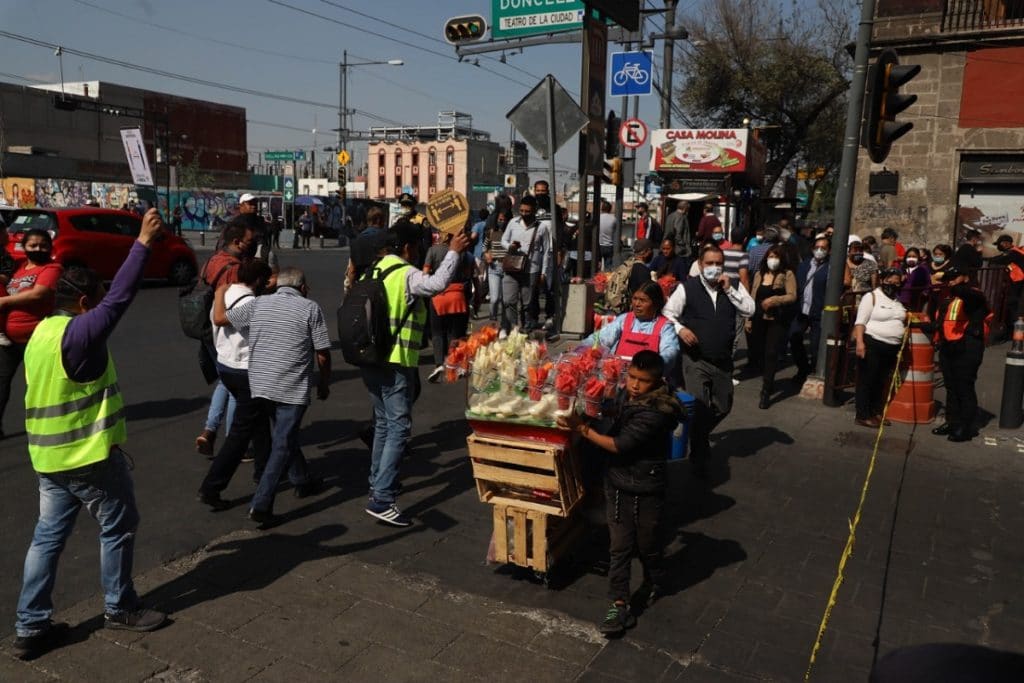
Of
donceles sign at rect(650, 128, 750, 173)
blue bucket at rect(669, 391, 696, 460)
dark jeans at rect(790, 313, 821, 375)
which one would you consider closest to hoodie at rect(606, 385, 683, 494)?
blue bucket at rect(669, 391, 696, 460)

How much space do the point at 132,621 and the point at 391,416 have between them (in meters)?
1.96

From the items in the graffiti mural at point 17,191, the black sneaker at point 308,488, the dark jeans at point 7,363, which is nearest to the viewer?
the black sneaker at point 308,488

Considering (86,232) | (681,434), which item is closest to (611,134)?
(681,434)

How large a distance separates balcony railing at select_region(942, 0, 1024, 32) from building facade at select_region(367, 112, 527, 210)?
79.7 m

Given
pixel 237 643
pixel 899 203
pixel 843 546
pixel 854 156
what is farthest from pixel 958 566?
pixel 899 203

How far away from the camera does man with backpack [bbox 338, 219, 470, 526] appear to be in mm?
5148

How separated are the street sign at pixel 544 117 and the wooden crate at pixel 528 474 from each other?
14.5ft

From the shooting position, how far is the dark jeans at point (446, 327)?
9586 millimetres

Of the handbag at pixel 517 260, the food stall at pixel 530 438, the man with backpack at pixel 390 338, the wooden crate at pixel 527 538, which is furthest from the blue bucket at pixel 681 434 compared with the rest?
the handbag at pixel 517 260

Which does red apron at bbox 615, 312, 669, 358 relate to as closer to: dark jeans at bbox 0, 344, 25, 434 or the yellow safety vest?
the yellow safety vest

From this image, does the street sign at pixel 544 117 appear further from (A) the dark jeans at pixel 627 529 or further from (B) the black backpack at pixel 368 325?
(A) the dark jeans at pixel 627 529

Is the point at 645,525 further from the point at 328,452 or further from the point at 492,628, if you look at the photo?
the point at 328,452

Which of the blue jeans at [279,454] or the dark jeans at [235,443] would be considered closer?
the blue jeans at [279,454]

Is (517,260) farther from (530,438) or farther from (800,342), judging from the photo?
(530,438)
